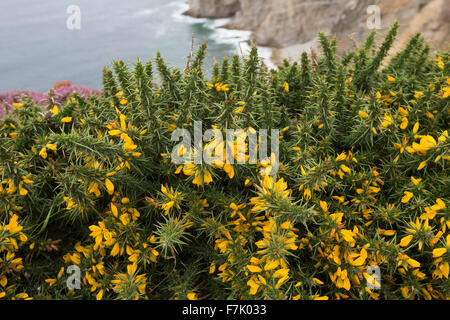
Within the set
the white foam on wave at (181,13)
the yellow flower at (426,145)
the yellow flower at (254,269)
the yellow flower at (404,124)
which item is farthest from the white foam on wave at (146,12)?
the yellow flower at (254,269)

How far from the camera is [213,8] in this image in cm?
1284

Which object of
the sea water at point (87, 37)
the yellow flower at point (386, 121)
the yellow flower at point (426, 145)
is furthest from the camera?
the sea water at point (87, 37)

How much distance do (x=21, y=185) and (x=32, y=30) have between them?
11929mm

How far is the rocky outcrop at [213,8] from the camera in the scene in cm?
1278

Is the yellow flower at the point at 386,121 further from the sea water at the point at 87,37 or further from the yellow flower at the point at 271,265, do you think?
the sea water at the point at 87,37

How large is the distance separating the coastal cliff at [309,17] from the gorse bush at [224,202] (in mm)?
5843

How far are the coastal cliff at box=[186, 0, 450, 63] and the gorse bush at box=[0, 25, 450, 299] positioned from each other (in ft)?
19.2

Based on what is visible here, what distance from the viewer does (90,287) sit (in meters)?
1.30

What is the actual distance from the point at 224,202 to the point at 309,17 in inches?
414

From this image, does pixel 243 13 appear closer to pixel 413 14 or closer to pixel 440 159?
pixel 413 14

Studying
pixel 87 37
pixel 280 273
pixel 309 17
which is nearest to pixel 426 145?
pixel 280 273

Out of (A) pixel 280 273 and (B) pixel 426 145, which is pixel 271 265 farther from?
(B) pixel 426 145

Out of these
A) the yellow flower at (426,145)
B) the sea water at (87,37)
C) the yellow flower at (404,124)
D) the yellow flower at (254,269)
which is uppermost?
the sea water at (87,37)

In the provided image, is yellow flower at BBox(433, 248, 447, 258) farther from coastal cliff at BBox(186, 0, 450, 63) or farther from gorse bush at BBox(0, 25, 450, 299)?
coastal cliff at BBox(186, 0, 450, 63)
